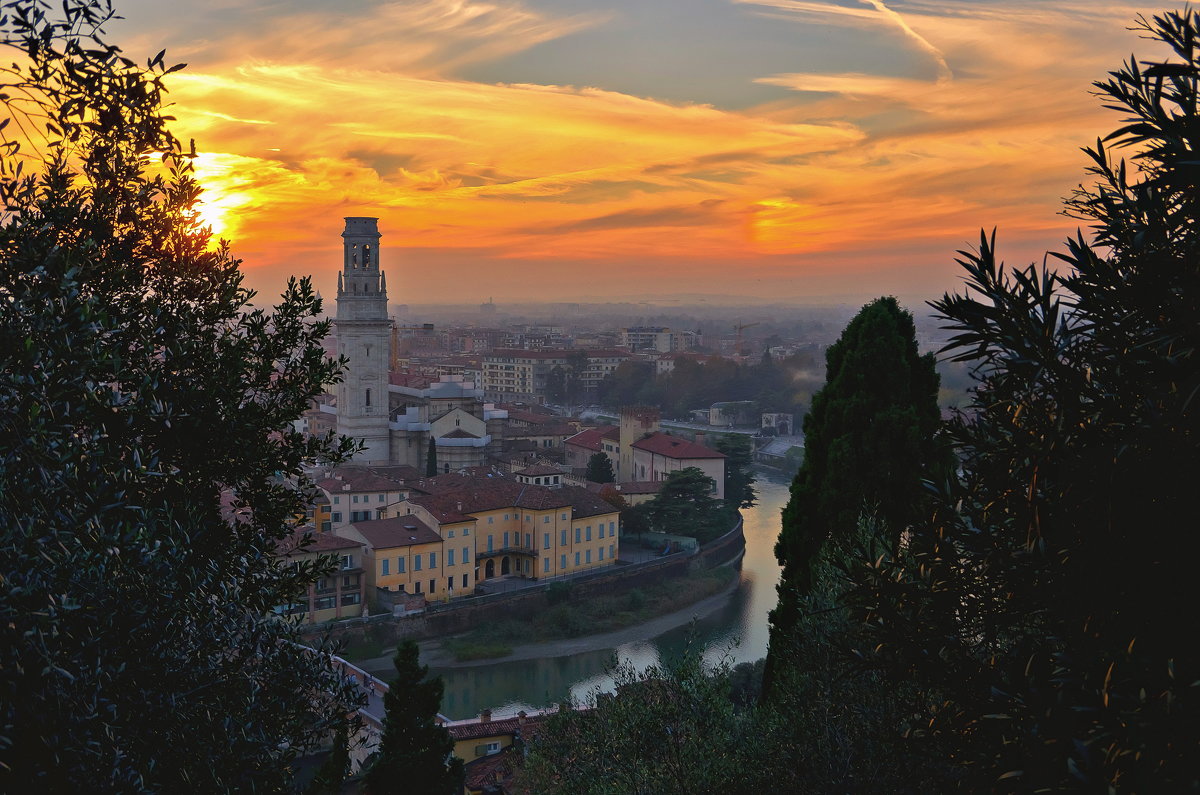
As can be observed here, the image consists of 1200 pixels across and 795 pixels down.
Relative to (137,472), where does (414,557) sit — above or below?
below

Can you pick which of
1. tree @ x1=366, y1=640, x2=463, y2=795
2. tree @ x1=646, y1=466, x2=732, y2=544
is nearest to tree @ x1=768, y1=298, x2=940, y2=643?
tree @ x1=366, y1=640, x2=463, y2=795

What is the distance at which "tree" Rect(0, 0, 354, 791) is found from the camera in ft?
7.70

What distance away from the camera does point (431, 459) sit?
2920 centimetres

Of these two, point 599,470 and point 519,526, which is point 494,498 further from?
point 599,470

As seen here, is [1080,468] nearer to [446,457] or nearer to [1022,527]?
[1022,527]

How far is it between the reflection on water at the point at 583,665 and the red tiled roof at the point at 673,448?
6813 mm

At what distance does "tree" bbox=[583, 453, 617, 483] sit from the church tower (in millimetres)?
5858

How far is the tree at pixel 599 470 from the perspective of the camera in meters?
30.9

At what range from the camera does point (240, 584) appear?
10.7ft

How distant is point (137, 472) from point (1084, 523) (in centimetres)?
232

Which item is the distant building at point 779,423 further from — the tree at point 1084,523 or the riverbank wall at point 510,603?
the tree at point 1084,523

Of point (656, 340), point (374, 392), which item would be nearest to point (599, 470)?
point (374, 392)

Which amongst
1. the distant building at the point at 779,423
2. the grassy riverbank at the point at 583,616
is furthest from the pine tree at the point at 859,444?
the distant building at the point at 779,423

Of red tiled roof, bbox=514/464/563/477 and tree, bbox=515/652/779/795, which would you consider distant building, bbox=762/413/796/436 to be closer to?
red tiled roof, bbox=514/464/563/477
